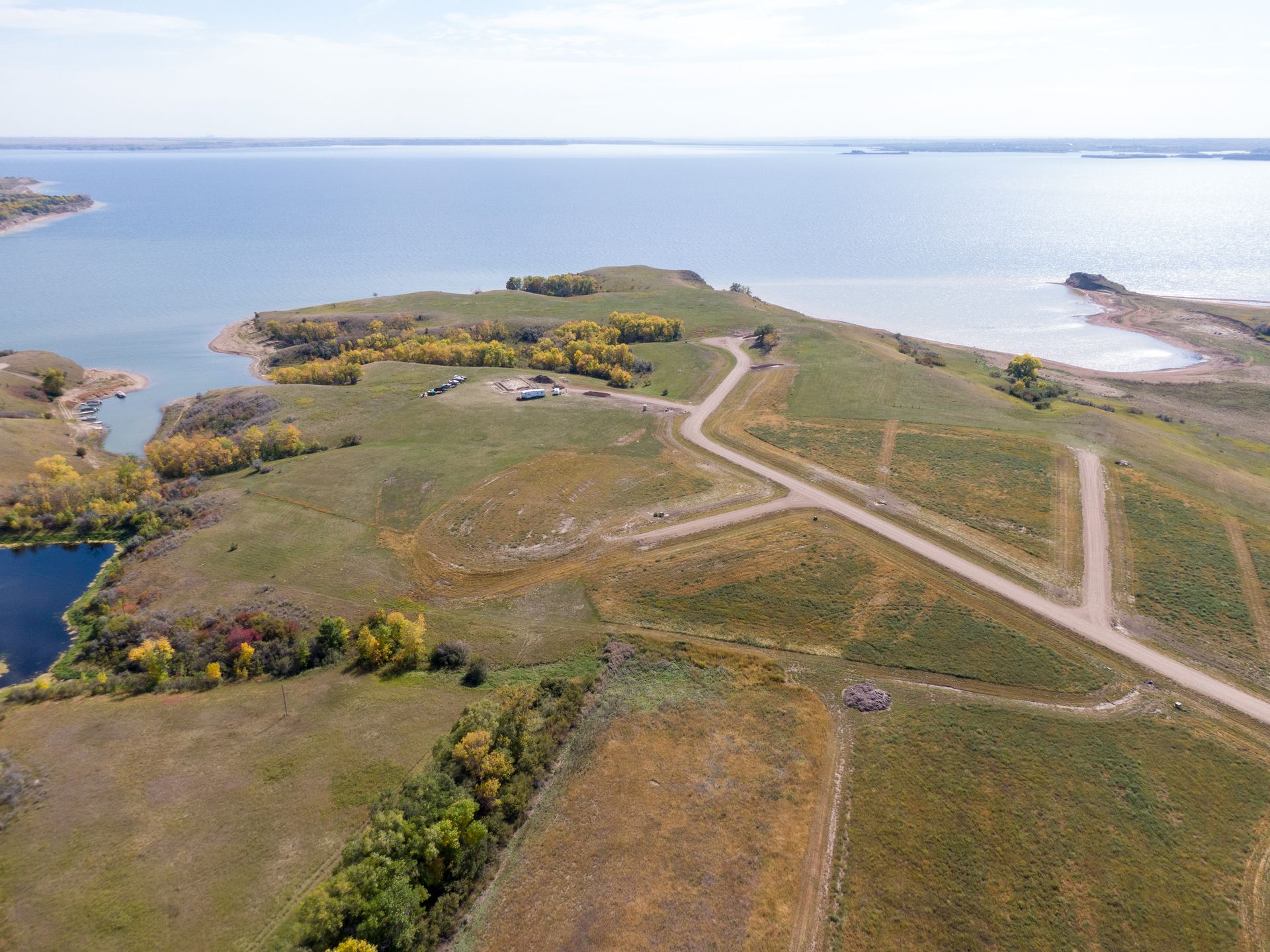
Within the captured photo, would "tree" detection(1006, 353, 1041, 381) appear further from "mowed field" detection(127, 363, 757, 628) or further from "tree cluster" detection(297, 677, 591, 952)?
"tree cluster" detection(297, 677, 591, 952)

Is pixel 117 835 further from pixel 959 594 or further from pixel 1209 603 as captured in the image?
pixel 1209 603

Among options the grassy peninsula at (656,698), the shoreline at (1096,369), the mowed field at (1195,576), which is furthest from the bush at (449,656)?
the shoreline at (1096,369)

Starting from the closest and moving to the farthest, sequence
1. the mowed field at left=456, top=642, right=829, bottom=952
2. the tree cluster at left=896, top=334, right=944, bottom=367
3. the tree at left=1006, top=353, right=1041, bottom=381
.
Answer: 1. the mowed field at left=456, top=642, right=829, bottom=952
2. the tree at left=1006, top=353, right=1041, bottom=381
3. the tree cluster at left=896, top=334, right=944, bottom=367

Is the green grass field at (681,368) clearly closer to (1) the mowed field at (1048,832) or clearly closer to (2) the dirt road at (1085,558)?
(2) the dirt road at (1085,558)

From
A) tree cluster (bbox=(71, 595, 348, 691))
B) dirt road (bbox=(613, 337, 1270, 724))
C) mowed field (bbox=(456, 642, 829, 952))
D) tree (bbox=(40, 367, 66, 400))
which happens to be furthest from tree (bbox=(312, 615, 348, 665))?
tree (bbox=(40, 367, 66, 400))

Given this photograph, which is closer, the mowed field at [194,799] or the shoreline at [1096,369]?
the mowed field at [194,799]
